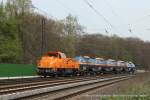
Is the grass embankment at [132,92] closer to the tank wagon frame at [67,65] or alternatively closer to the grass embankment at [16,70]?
the tank wagon frame at [67,65]

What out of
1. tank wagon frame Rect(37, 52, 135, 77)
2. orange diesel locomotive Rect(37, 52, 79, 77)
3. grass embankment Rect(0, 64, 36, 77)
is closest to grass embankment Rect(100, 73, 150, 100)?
orange diesel locomotive Rect(37, 52, 79, 77)

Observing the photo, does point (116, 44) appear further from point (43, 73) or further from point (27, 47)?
point (43, 73)

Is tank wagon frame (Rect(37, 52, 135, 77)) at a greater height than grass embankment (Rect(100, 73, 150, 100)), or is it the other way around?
tank wagon frame (Rect(37, 52, 135, 77))

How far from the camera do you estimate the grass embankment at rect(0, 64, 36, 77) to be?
5064 centimetres

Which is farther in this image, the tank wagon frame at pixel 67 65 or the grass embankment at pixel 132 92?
the tank wagon frame at pixel 67 65

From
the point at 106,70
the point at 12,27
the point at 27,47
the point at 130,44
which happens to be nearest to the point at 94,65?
the point at 106,70

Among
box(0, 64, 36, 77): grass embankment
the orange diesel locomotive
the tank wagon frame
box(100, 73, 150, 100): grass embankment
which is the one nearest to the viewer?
box(100, 73, 150, 100): grass embankment

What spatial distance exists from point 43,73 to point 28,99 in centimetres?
3075

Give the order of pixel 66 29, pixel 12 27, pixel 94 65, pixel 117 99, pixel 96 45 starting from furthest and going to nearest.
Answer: pixel 96 45 → pixel 66 29 → pixel 12 27 → pixel 94 65 → pixel 117 99

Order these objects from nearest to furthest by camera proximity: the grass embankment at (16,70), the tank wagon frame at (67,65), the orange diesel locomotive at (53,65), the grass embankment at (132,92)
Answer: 1. the grass embankment at (132,92)
2. the orange diesel locomotive at (53,65)
3. the tank wagon frame at (67,65)
4. the grass embankment at (16,70)

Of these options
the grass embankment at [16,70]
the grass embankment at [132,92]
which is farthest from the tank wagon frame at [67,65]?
the grass embankment at [132,92]

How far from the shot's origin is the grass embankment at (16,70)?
50.6 meters

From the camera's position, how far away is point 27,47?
89625 mm

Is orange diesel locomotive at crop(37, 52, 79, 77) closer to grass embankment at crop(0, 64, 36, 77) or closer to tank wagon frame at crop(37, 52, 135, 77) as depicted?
tank wagon frame at crop(37, 52, 135, 77)
